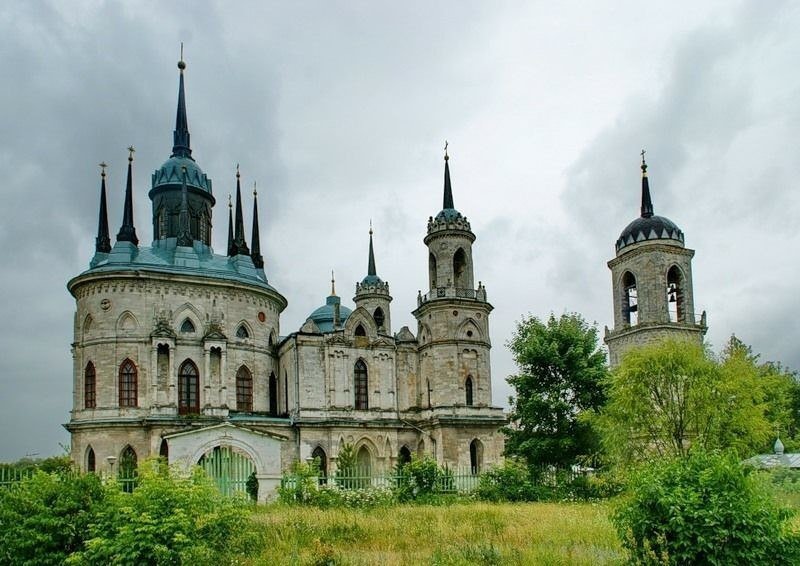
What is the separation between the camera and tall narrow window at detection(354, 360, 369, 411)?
38.0 m

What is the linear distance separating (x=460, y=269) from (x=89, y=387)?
60.3 feet

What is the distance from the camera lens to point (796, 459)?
34.3 meters

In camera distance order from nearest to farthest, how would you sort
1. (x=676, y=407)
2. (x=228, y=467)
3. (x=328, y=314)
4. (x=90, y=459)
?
(x=676, y=407) < (x=228, y=467) < (x=90, y=459) < (x=328, y=314)

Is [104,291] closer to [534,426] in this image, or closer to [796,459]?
[534,426]

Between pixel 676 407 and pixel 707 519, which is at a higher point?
pixel 676 407

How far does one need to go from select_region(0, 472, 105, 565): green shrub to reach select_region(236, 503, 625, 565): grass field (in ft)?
9.63

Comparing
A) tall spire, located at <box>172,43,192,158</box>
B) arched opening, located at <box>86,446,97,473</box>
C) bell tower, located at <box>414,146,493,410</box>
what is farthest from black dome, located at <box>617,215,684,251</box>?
arched opening, located at <box>86,446,97,473</box>

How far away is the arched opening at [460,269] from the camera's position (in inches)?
1538

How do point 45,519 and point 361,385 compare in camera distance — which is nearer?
point 45,519

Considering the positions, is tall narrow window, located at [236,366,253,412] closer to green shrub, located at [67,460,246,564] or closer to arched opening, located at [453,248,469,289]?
arched opening, located at [453,248,469,289]

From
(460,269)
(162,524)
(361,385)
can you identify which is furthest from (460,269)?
(162,524)

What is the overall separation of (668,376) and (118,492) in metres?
18.7

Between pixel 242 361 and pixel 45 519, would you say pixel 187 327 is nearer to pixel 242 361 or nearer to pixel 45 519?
pixel 242 361

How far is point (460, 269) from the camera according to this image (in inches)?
1549
